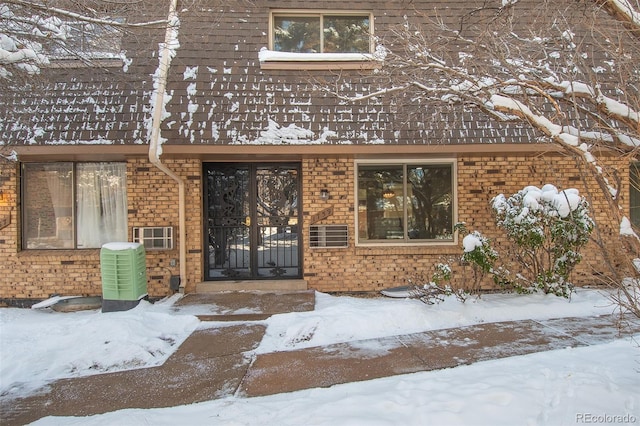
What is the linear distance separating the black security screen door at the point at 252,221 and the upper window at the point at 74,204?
1656 mm

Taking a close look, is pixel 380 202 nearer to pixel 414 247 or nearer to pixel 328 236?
pixel 414 247

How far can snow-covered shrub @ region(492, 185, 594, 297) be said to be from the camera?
19.9 ft

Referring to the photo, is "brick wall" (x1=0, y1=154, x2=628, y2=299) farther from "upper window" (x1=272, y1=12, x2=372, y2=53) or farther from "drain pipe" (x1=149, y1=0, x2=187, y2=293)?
"upper window" (x1=272, y1=12, x2=372, y2=53)

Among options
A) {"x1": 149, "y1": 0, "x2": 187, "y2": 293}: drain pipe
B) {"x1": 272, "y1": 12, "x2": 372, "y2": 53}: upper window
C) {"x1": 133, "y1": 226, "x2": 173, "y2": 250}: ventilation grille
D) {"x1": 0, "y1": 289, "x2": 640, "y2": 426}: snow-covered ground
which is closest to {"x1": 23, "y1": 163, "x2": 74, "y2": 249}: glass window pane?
{"x1": 133, "y1": 226, "x2": 173, "y2": 250}: ventilation grille

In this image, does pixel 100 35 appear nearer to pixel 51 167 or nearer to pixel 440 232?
pixel 51 167

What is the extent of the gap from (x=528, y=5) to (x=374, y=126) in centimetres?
390

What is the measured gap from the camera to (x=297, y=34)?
8258 millimetres

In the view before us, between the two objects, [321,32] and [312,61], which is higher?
[321,32]

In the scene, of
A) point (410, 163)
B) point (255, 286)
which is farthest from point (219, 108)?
point (410, 163)

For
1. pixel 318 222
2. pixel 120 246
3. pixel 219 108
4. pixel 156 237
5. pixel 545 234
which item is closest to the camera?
pixel 545 234

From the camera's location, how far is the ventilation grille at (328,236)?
769 cm

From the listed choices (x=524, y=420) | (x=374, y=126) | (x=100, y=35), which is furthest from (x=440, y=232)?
(x=100, y=35)

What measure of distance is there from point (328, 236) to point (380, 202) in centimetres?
122

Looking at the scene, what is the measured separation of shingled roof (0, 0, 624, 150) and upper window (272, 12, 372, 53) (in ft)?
2.00
